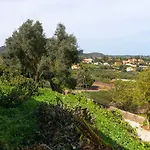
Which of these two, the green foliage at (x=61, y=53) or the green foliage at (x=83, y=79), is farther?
the green foliage at (x=83, y=79)

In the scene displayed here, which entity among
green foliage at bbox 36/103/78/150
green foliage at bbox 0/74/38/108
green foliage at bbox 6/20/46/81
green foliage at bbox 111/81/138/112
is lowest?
green foliage at bbox 111/81/138/112

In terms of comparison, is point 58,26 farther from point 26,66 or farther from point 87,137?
point 87,137

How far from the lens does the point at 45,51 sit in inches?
1105

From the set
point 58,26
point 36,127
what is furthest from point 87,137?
point 58,26

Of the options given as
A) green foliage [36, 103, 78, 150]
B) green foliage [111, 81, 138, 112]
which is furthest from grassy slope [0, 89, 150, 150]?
green foliage [111, 81, 138, 112]

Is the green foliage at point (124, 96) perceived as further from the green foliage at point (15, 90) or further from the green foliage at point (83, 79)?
the green foliage at point (15, 90)

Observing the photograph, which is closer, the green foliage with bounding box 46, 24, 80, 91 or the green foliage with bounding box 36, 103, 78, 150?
the green foliage with bounding box 36, 103, 78, 150

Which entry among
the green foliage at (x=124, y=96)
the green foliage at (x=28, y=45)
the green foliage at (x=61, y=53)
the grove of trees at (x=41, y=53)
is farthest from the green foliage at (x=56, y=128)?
the green foliage at (x=124, y=96)

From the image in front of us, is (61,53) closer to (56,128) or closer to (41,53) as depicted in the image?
(41,53)

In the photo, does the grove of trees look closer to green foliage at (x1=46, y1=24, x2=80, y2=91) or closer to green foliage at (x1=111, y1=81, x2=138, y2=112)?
green foliage at (x1=46, y1=24, x2=80, y2=91)

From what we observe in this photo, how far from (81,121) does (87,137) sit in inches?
23.4

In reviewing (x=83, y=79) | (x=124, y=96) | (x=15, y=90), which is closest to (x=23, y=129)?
(x=15, y=90)

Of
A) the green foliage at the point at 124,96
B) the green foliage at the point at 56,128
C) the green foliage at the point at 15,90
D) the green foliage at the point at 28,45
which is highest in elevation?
the green foliage at the point at 28,45

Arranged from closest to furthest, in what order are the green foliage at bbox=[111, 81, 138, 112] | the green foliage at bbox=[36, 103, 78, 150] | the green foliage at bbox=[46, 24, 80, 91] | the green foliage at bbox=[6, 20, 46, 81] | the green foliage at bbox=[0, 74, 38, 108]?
the green foliage at bbox=[36, 103, 78, 150]
the green foliage at bbox=[0, 74, 38, 108]
the green foliage at bbox=[6, 20, 46, 81]
the green foliage at bbox=[46, 24, 80, 91]
the green foliage at bbox=[111, 81, 138, 112]
